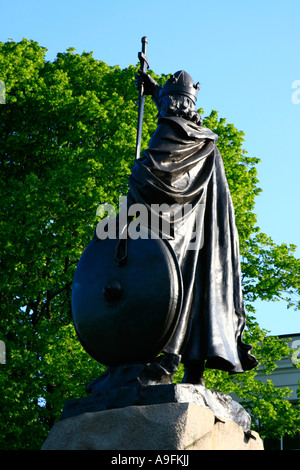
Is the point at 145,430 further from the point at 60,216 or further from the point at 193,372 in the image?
the point at 60,216

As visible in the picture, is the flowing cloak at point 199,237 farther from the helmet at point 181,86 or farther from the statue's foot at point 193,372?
the helmet at point 181,86

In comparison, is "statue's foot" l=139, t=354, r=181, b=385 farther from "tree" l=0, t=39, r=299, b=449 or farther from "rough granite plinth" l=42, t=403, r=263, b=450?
"tree" l=0, t=39, r=299, b=449

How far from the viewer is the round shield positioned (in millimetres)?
5410

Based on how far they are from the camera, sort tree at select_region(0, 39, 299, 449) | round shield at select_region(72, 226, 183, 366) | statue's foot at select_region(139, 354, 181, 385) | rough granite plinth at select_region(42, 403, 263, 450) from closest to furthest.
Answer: rough granite plinth at select_region(42, 403, 263, 450)
statue's foot at select_region(139, 354, 181, 385)
round shield at select_region(72, 226, 183, 366)
tree at select_region(0, 39, 299, 449)

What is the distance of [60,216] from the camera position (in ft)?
58.9

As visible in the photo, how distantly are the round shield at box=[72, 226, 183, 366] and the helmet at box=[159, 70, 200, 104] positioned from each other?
1.57 m

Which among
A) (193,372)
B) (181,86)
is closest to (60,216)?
(181,86)

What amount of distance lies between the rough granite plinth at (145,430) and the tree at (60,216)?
10747mm

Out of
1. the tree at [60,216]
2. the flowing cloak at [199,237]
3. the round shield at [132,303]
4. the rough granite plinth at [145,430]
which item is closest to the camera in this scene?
Answer: the rough granite plinth at [145,430]

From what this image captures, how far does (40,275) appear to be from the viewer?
18.0m

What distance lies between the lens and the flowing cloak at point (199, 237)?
584 cm

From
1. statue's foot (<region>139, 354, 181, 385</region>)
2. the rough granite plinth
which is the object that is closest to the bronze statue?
statue's foot (<region>139, 354, 181, 385</region>)

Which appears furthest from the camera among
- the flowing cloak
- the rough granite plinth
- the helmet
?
the helmet

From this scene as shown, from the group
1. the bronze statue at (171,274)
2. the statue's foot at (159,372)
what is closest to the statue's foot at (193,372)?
the bronze statue at (171,274)
